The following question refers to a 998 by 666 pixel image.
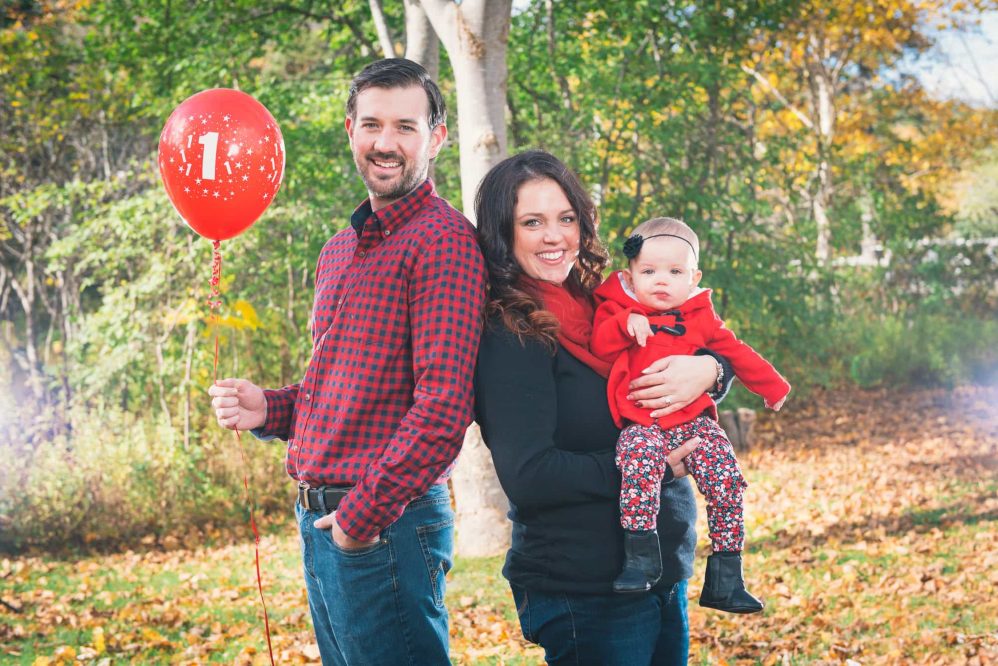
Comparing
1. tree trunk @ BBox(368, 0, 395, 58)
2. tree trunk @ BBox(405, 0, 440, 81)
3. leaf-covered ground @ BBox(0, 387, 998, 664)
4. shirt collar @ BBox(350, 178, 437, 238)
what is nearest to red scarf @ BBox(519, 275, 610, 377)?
shirt collar @ BBox(350, 178, 437, 238)

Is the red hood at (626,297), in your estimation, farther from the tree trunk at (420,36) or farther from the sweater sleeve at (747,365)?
the tree trunk at (420,36)

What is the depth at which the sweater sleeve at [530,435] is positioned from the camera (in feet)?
6.98

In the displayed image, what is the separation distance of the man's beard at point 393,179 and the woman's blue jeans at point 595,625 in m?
1.03

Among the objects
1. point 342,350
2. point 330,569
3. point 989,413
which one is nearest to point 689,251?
point 342,350

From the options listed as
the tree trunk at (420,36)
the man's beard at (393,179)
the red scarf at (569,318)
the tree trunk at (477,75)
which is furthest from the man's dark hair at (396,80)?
the tree trunk at (420,36)

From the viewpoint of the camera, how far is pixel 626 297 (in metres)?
2.43

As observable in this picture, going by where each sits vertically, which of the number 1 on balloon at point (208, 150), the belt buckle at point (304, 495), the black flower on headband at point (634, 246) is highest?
the number 1 on balloon at point (208, 150)

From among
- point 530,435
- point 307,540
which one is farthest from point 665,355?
point 307,540

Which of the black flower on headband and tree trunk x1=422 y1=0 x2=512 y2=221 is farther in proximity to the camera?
tree trunk x1=422 y1=0 x2=512 y2=221

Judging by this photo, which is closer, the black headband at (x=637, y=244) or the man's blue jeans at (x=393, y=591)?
the man's blue jeans at (x=393, y=591)

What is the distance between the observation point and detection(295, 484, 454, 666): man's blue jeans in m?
2.31

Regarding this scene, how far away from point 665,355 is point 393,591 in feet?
2.91

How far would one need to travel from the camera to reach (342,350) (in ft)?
7.70

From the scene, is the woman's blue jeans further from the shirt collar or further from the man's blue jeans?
the shirt collar
